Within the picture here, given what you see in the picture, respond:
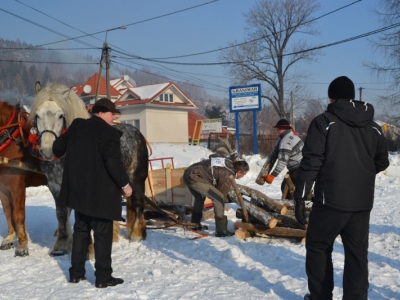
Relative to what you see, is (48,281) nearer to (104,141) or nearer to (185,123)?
(104,141)

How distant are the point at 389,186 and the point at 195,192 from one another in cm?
778

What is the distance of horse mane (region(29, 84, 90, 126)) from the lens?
5.59 meters

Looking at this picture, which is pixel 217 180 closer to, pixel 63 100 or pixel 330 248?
pixel 63 100

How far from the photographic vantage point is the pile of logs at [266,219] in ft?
20.9

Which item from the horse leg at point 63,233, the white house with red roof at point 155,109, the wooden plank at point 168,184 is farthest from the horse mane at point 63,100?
the white house with red roof at point 155,109

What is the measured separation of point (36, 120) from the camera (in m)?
5.63

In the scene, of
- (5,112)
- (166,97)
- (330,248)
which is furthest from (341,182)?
(166,97)

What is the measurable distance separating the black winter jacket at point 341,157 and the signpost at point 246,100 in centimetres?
1789

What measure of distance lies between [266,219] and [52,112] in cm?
309

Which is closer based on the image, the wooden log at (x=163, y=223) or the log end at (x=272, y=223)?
the log end at (x=272, y=223)

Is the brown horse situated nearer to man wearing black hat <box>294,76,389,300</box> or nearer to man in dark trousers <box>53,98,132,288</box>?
man in dark trousers <box>53,98,132,288</box>

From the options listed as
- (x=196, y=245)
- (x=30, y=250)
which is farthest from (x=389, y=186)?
(x=30, y=250)

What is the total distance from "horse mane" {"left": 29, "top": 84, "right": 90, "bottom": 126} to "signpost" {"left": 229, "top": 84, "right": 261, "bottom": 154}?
1623 cm

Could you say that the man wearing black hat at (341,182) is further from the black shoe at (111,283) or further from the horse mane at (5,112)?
the horse mane at (5,112)
